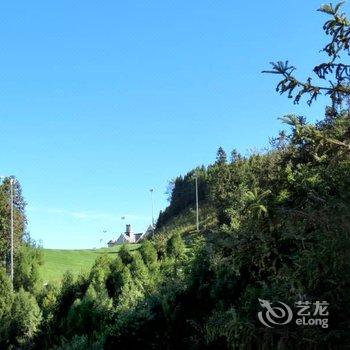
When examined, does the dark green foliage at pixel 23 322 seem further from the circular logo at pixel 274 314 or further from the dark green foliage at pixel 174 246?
the circular logo at pixel 274 314

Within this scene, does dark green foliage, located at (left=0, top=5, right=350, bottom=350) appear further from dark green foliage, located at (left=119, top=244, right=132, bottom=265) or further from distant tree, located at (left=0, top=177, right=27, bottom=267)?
distant tree, located at (left=0, top=177, right=27, bottom=267)

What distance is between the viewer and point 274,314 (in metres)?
5.53

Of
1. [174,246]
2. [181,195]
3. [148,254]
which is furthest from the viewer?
[181,195]

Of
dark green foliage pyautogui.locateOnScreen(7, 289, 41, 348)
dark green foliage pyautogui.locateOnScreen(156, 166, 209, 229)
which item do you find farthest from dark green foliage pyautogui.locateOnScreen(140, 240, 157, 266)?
dark green foliage pyautogui.locateOnScreen(156, 166, 209, 229)

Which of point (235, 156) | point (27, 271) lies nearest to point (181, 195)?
point (235, 156)

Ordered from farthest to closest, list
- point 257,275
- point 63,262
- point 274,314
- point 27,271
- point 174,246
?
point 63,262, point 27,271, point 174,246, point 257,275, point 274,314

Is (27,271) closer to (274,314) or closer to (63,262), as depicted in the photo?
(63,262)

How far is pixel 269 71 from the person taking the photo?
4340 millimetres

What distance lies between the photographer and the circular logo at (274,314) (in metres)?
5.24

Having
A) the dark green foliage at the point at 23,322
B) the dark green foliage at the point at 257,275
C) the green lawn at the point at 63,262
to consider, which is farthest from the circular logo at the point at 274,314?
the green lawn at the point at 63,262

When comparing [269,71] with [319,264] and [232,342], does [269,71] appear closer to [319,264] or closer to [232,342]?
[319,264]

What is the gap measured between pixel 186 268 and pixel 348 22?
6.17 meters

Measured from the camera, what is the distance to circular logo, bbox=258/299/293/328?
17.2 feet

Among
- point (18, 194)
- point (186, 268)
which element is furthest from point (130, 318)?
point (18, 194)
